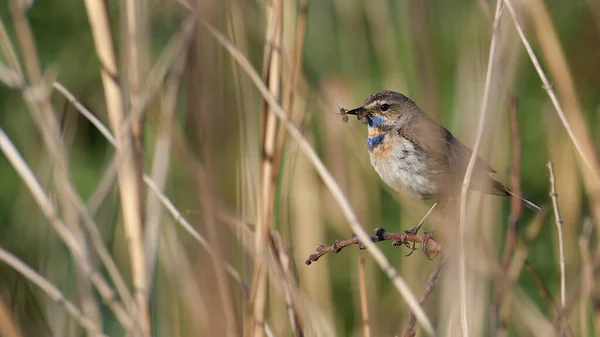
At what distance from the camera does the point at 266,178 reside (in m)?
1.78

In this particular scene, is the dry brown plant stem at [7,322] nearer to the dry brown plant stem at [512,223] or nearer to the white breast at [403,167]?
the dry brown plant stem at [512,223]

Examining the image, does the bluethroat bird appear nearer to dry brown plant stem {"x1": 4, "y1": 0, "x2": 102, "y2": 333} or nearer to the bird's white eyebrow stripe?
the bird's white eyebrow stripe

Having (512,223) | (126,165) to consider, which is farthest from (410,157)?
(126,165)

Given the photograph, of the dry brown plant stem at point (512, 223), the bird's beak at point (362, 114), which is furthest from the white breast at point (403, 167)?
the dry brown plant stem at point (512, 223)

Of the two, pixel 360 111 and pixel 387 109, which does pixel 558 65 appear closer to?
pixel 360 111

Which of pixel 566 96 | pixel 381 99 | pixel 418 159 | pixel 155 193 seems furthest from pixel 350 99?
pixel 155 193

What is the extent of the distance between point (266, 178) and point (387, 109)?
5.96 ft

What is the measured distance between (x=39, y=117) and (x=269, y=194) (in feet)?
1.61

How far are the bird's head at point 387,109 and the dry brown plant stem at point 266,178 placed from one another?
166 centimetres

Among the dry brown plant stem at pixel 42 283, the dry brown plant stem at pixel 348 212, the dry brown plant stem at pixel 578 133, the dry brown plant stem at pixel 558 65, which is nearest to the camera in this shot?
the dry brown plant stem at pixel 348 212

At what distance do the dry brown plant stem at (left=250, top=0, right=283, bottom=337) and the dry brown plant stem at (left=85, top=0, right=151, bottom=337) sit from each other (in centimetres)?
23

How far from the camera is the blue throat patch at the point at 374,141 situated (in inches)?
133

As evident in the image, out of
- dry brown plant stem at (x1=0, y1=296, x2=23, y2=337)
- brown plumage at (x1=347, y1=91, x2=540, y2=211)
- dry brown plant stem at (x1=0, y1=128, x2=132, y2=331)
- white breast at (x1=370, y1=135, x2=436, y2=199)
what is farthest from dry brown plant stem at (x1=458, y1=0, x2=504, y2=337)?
white breast at (x1=370, y1=135, x2=436, y2=199)

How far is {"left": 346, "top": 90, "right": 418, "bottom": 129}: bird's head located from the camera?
3.48 meters
